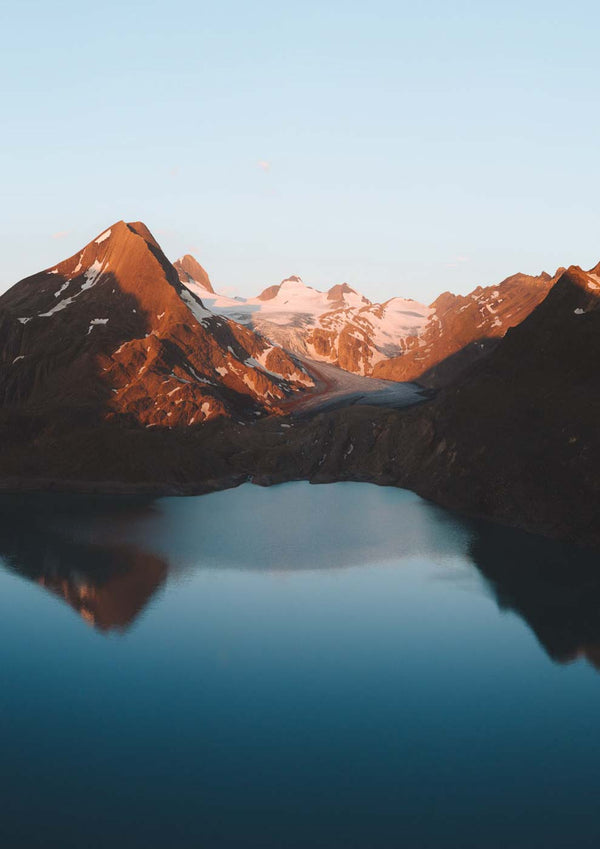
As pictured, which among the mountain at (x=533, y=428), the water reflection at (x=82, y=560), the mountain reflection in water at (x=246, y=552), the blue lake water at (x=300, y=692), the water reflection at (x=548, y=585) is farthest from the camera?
the mountain at (x=533, y=428)

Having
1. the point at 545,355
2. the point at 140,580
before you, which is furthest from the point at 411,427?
the point at 140,580

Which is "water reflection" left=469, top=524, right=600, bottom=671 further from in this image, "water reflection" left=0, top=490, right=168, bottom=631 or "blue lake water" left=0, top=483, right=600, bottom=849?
"water reflection" left=0, top=490, right=168, bottom=631

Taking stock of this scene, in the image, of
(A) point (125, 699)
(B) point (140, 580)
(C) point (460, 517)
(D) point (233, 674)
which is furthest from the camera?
(C) point (460, 517)

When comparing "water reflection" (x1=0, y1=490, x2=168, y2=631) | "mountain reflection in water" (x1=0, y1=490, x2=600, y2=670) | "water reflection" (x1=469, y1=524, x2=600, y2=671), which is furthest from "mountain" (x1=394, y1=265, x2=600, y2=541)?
"water reflection" (x1=0, y1=490, x2=168, y2=631)

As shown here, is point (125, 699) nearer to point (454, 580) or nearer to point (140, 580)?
point (140, 580)

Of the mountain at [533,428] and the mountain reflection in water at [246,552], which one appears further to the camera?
the mountain at [533,428]

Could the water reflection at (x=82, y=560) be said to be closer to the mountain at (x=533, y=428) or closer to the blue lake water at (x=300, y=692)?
the blue lake water at (x=300, y=692)

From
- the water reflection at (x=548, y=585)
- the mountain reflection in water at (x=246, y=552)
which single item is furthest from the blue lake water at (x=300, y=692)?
the mountain reflection in water at (x=246, y=552)

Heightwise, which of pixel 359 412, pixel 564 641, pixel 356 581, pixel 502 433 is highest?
pixel 359 412
